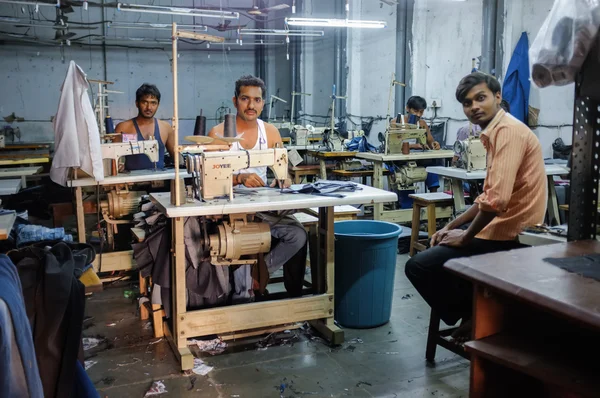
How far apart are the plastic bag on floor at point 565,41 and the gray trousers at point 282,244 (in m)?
1.74

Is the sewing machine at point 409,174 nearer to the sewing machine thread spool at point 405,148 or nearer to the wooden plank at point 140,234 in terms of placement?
the sewing machine thread spool at point 405,148

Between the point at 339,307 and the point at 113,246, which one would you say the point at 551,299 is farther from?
the point at 113,246

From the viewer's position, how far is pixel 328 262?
124 inches

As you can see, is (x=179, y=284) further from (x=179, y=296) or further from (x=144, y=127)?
(x=144, y=127)

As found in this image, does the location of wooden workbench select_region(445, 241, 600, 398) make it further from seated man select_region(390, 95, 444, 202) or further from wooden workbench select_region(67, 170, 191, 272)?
seated man select_region(390, 95, 444, 202)

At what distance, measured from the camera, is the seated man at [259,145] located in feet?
10.2

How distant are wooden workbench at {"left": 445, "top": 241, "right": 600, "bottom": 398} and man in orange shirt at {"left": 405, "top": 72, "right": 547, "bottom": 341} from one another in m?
0.67

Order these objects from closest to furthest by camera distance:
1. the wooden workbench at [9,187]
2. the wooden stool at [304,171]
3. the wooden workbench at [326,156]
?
the wooden workbench at [9,187] → the wooden workbench at [326,156] → the wooden stool at [304,171]

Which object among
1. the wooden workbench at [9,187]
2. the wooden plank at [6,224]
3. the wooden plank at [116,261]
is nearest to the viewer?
the wooden plank at [6,224]

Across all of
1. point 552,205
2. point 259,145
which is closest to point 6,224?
point 259,145

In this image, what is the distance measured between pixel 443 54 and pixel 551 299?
734 cm

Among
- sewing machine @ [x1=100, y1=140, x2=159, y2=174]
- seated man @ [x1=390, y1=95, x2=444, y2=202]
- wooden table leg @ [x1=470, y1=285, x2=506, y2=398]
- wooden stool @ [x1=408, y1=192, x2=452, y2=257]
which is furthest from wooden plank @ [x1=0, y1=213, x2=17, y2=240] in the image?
seated man @ [x1=390, y1=95, x2=444, y2=202]

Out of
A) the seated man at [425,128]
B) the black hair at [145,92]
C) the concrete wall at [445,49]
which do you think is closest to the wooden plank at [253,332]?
the black hair at [145,92]

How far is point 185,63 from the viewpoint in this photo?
12086 mm
